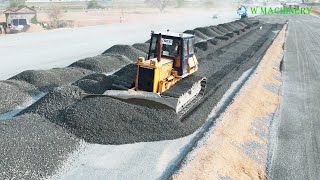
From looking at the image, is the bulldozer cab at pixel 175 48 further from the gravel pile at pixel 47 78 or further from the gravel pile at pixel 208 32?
the gravel pile at pixel 208 32

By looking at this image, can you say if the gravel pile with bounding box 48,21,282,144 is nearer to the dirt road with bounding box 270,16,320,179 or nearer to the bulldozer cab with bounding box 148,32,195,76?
the bulldozer cab with bounding box 148,32,195,76

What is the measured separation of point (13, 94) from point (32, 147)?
5778 millimetres

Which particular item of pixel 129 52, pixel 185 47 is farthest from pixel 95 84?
pixel 129 52

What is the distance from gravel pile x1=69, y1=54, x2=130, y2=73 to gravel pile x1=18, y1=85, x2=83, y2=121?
6.54 metres

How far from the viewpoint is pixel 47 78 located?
16.0 meters

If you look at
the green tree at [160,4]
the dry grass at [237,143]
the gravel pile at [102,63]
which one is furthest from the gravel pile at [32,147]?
the green tree at [160,4]

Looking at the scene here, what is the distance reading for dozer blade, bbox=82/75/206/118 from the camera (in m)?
11.5

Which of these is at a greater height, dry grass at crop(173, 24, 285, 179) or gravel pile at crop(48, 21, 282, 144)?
gravel pile at crop(48, 21, 282, 144)

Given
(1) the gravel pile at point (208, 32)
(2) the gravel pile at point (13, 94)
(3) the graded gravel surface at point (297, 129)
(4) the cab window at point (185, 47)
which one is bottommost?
(3) the graded gravel surface at point (297, 129)

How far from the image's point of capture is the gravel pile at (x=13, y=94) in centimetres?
1305

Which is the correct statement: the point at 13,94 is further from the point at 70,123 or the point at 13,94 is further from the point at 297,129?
the point at 297,129

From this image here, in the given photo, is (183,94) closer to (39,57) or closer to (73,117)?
(73,117)

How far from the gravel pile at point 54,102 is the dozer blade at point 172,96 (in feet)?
2.85

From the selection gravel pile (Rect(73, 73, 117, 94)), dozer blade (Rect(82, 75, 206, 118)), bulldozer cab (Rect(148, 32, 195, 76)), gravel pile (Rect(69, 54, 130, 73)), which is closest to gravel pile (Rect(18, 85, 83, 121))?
dozer blade (Rect(82, 75, 206, 118))
